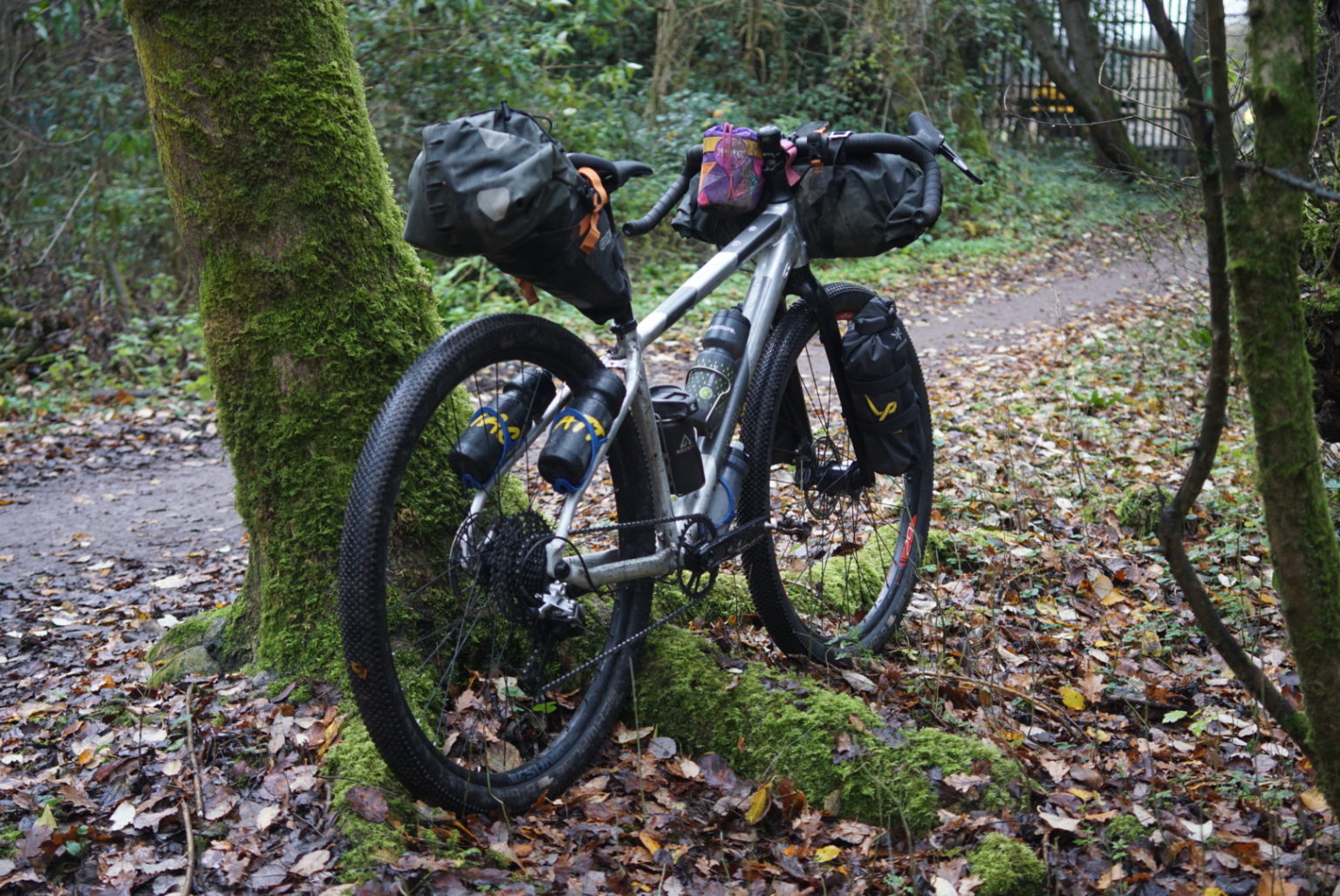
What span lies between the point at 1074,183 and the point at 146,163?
1234cm

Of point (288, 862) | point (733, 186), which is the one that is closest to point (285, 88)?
point (733, 186)

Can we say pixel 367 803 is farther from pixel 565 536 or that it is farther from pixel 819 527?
pixel 819 527

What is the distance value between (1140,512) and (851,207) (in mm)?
2176

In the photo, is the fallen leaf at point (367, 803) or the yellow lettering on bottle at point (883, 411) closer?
the fallen leaf at point (367, 803)

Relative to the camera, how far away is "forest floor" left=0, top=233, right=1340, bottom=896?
7.82ft

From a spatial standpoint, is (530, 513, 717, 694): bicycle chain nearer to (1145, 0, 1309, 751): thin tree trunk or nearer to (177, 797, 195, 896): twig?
(177, 797, 195, 896): twig

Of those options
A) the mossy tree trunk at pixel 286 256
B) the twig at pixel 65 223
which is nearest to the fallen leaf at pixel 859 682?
the mossy tree trunk at pixel 286 256

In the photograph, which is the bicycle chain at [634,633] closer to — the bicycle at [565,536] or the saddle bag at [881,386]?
the bicycle at [565,536]

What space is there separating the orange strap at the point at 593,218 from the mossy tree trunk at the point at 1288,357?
131 centimetres

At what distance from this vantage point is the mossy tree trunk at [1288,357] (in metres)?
1.90

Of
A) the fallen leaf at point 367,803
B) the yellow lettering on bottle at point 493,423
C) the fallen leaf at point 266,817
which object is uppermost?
the yellow lettering on bottle at point 493,423

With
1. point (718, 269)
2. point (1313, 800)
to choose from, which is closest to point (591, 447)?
point (718, 269)

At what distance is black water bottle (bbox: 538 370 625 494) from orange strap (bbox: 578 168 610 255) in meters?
0.34

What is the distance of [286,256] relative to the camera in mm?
2879
